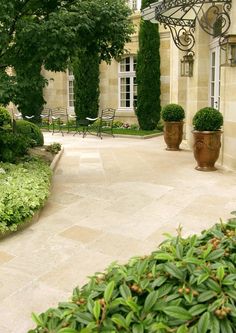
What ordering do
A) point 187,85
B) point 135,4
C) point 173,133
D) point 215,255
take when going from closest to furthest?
point 215,255, point 173,133, point 187,85, point 135,4

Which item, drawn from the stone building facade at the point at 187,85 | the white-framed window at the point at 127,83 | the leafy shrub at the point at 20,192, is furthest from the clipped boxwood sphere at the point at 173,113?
the white-framed window at the point at 127,83

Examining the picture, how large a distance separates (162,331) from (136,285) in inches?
10.0

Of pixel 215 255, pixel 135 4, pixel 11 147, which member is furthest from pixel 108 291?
pixel 135 4

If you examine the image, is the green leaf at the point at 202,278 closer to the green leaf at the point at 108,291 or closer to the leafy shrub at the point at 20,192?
the green leaf at the point at 108,291

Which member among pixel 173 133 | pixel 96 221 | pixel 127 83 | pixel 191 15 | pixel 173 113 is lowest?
pixel 96 221

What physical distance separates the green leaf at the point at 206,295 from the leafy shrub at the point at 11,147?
5727 millimetres

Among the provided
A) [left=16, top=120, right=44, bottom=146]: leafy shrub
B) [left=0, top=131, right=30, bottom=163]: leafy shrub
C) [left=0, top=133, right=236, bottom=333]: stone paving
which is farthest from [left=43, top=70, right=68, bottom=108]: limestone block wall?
[left=0, top=131, right=30, bottom=163]: leafy shrub

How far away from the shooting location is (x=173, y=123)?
950 centimetres

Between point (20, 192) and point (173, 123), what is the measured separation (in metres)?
5.67

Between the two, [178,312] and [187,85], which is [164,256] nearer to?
[178,312]

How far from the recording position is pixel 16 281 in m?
3.12

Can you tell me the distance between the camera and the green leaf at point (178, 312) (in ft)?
4.49

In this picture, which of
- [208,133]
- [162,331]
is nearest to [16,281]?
[162,331]

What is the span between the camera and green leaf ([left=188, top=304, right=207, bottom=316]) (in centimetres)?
138
